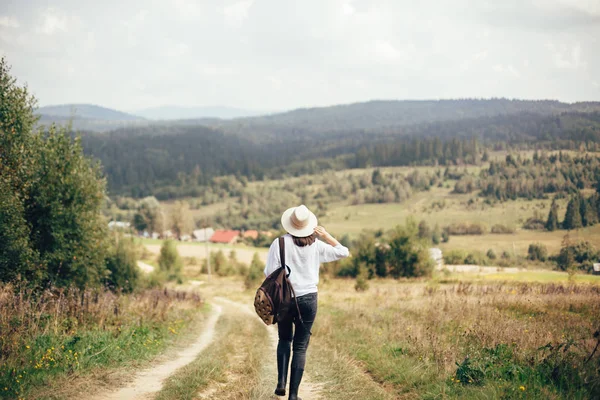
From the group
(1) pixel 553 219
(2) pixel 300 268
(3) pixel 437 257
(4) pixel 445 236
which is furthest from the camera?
(4) pixel 445 236

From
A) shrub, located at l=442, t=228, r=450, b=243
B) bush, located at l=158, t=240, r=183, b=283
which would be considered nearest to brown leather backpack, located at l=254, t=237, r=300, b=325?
bush, located at l=158, t=240, r=183, b=283

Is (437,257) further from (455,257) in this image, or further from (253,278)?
(253,278)

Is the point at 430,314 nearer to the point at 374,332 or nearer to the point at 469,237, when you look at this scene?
the point at 374,332

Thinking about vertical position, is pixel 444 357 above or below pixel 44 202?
below

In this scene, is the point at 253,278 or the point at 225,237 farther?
the point at 225,237

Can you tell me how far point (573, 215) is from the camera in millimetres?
31891

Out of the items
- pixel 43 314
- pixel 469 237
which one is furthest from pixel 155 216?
pixel 43 314

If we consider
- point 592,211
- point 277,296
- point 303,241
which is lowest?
point 592,211

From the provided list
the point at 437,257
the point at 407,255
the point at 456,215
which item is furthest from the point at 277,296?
the point at 456,215

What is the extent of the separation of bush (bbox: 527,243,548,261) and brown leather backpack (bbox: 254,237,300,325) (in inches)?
1417

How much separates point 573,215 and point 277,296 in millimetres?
31634

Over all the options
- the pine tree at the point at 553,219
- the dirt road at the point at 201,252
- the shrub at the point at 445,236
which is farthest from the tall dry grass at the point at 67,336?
the shrub at the point at 445,236

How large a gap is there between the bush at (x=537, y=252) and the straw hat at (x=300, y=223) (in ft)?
118

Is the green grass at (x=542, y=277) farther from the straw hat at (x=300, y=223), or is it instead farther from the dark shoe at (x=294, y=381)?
the straw hat at (x=300, y=223)
